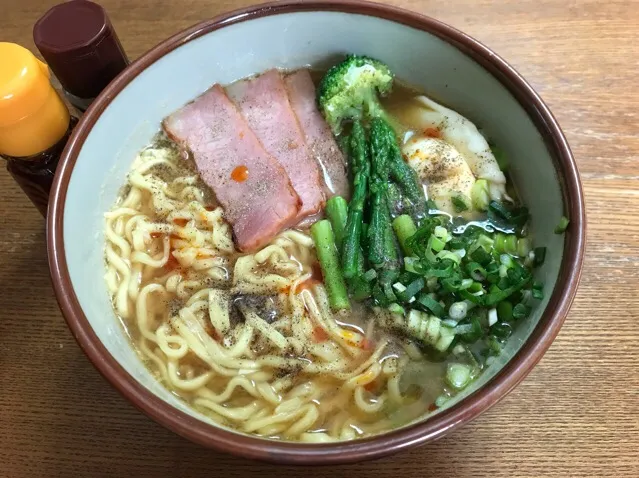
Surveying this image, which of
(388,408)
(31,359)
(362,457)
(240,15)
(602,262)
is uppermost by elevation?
(240,15)

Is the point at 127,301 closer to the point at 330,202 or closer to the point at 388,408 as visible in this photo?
the point at 330,202

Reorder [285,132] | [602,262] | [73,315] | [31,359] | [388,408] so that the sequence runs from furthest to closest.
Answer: [285,132] → [602,262] → [31,359] → [388,408] → [73,315]

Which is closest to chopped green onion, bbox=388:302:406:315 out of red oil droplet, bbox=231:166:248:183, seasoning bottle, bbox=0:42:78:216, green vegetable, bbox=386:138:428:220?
green vegetable, bbox=386:138:428:220

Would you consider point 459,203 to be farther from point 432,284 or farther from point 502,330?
point 502,330

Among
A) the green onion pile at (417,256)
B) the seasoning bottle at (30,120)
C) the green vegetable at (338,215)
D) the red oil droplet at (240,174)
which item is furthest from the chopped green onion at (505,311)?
the seasoning bottle at (30,120)

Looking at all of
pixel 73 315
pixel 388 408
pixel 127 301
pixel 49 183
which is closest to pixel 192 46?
pixel 49 183

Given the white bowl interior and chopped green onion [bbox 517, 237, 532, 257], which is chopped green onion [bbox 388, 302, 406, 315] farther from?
chopped green onion [bbox 517, 237, 532, 257]

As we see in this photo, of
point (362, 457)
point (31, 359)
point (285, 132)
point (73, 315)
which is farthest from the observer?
point (285, 132)
